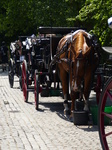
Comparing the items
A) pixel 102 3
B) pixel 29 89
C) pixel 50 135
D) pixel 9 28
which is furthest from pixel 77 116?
pixel 9 28

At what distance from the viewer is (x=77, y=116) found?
9.63 m

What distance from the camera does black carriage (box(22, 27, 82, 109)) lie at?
12102mm

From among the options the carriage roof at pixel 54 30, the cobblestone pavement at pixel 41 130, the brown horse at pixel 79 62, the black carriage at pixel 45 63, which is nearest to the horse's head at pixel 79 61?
the brown horse at pixel 79 62

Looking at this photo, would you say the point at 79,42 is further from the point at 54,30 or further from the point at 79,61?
the point at 54,30

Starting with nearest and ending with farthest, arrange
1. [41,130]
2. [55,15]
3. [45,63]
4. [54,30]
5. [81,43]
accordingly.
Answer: [41,130] < [81,43] < [45,63] < [54,30] < [55,15]

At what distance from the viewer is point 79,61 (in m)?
9.98

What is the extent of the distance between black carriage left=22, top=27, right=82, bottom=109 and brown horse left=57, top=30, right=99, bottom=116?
104 centimetres

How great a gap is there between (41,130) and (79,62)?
5.39 feet

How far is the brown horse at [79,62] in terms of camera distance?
9969 millimetres

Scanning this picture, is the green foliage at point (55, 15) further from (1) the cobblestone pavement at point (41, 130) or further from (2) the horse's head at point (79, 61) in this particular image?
(2) the horse's head at point (79, 61)

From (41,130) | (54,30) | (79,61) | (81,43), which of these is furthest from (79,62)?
(54,30)

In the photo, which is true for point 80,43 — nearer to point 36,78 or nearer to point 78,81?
point 78,81

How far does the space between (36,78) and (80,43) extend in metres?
2.53

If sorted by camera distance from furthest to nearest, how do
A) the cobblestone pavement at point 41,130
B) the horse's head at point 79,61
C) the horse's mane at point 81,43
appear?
the horse's mane at point 81,43 < the horse's head at point 79,61 < the cobblestone pavement at point 41,130
